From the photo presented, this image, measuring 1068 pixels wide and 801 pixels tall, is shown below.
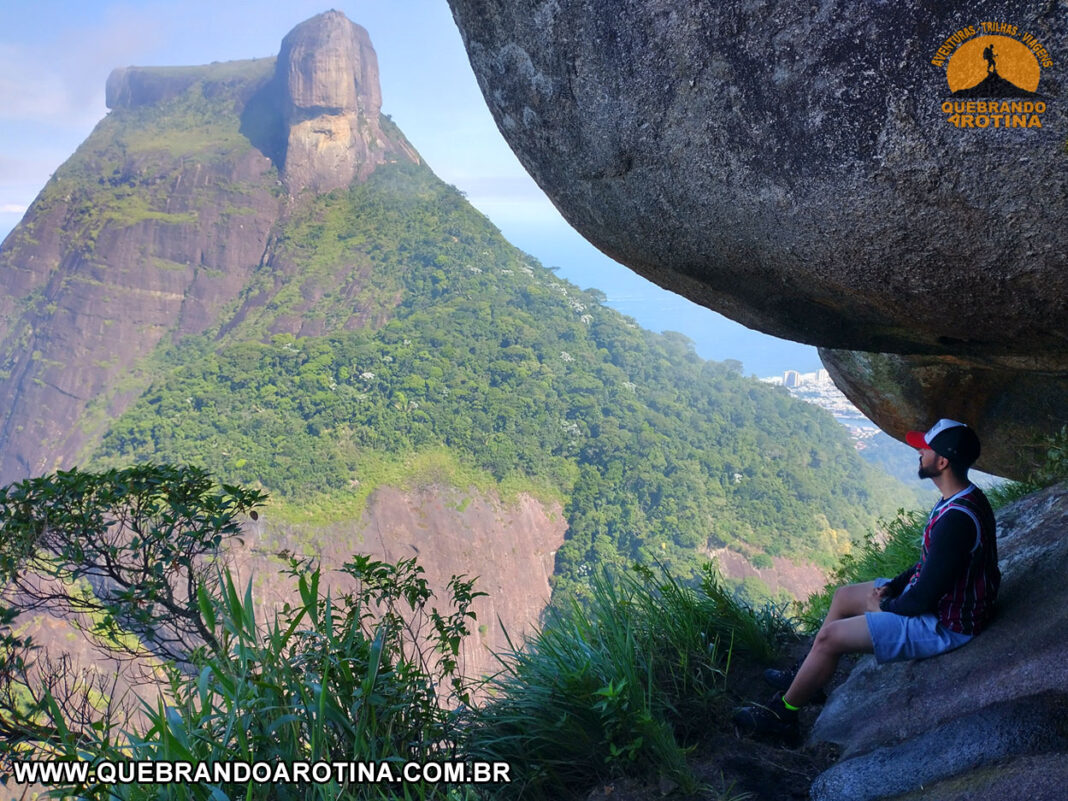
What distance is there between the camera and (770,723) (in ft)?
9.12

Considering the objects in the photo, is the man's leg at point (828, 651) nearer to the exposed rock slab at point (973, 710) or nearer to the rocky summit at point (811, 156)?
the exposed rock slab at point (973, 710)

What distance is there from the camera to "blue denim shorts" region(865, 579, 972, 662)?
264 centimetres

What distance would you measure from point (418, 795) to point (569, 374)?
48978 millimetres

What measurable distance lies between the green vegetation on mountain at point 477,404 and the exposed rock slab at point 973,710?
104 feet

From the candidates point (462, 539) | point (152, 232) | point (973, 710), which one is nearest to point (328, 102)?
point (152, 232)

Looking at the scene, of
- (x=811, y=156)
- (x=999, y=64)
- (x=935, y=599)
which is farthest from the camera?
(x=935, y=599)

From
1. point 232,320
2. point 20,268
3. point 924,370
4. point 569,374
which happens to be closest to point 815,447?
point 569,374

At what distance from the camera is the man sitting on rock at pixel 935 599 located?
99.7 inches

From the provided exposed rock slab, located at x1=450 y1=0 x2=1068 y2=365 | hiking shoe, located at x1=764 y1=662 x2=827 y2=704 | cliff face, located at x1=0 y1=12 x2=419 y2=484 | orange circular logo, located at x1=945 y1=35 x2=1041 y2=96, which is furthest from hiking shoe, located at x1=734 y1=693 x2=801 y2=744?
cliff face, located at x1=0 y1=12 x2=419 y2=484

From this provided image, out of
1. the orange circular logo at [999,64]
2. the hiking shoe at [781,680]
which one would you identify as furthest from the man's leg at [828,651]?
the orange circular logo at [999,64]

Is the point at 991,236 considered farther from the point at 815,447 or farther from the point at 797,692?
the point at 815,447

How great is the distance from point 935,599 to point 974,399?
261 cm

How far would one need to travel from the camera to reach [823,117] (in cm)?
204

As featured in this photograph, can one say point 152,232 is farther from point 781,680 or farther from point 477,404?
point 781,680
